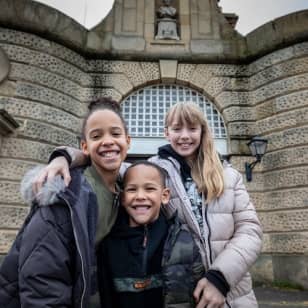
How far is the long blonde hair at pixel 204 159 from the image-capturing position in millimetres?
1698

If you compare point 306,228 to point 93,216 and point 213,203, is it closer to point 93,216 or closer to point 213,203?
point 213,203

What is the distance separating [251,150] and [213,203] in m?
5.02

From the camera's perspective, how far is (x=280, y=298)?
4695mm

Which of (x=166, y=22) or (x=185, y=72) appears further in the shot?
(x=166, y=22)

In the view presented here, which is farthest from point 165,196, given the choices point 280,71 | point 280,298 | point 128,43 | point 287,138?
point 128,43

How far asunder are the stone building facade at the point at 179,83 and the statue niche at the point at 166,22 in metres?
0.16

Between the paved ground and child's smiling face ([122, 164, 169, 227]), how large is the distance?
3.55 meters

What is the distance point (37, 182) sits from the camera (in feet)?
4.17

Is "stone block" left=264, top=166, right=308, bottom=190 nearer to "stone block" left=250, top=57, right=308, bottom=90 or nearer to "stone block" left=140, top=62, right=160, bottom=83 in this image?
"stone block" left=250, top=57, right=308, bottom=90

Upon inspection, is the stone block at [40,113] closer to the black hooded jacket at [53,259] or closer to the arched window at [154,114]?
the arched window at [154,114]

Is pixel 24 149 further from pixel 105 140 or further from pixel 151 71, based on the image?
pixel 105 140

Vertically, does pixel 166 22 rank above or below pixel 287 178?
above

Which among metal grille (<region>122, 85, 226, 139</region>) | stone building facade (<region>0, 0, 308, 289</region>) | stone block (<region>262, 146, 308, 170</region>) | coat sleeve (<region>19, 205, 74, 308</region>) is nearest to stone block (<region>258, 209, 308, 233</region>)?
stone building facade (<region>0, 0, 308, 289</region>)

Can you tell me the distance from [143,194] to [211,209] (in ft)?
1.45
